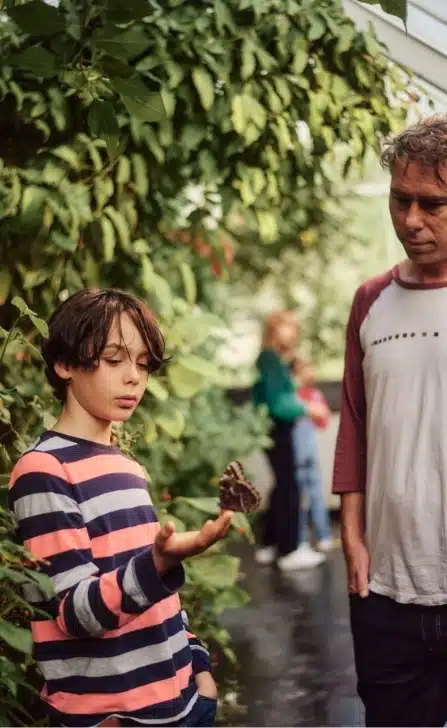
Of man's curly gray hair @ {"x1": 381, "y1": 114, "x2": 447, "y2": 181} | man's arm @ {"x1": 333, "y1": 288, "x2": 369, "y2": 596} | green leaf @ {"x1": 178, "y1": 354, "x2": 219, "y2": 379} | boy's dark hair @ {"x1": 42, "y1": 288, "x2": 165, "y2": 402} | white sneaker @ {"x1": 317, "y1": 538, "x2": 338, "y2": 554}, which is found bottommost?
white sneaker @ {"x1": 317, "y1": 538, "x2": 338, "y2": 554}

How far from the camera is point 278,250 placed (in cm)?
930

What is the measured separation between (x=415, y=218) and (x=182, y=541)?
1013 mm

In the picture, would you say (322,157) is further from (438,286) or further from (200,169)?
(438,286)

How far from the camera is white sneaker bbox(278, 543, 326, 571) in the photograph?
885cm

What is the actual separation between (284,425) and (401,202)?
6.43 meters

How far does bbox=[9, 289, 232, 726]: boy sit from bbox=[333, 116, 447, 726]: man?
2.00 ft

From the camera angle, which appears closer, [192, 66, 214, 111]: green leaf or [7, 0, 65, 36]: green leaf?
[7, 0, 65, 36]: green leaf

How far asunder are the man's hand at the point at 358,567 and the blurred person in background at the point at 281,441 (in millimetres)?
5903

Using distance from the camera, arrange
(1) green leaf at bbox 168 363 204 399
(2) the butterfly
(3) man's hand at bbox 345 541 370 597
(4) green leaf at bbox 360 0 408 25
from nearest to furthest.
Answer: (4) green leaf at bbox 360 0 408 25 < (2) the butterfly < (3) man's hand at bbox 345 541 370 597 < (1) green leaf at bbox 168 363 204 399

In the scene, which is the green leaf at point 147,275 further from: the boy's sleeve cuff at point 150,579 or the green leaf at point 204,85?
the boy's sleeve cuff at point 150,579

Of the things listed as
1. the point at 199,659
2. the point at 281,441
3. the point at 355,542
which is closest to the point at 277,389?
the point at 281,441

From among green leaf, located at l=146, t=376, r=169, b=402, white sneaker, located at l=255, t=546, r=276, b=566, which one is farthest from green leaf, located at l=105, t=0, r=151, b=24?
white sneaker, located at l=255, t=546, r=276, b=566

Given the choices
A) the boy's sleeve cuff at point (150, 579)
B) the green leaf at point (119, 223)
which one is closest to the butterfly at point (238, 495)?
the boy's sleeve cuff at point (150, 579)

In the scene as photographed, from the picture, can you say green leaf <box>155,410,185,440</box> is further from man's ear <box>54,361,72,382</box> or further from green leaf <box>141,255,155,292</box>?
man's ear <box>54,361,72,382</box>
